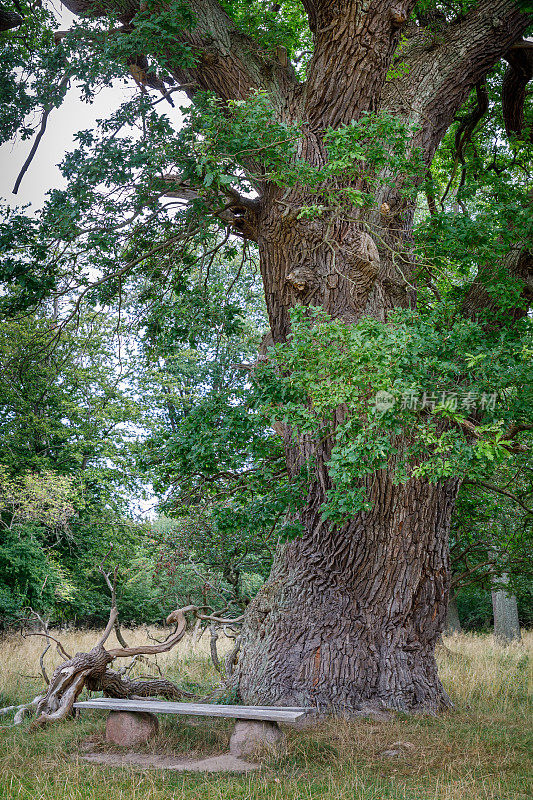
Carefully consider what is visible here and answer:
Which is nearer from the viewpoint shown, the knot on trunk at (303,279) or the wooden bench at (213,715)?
the wooden bench at (213,715)

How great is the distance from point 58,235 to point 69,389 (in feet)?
46.0

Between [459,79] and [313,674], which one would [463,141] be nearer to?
[459,79]

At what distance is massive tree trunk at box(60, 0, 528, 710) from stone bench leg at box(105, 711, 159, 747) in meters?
1.30

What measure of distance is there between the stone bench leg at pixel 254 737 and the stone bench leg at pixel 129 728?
892mm

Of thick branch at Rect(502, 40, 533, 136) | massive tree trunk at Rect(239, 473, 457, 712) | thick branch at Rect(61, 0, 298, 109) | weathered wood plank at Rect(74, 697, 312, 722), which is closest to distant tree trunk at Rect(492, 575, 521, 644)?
massive tree trunk at Rect(239, 473, 457, 712)

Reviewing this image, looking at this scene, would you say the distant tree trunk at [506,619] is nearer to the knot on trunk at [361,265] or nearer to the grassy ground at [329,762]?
the grassy ground at [329,762]

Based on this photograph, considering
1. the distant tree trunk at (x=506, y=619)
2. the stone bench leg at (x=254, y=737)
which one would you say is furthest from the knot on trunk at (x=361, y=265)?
the distant tree trunk at (x=506, y=619)

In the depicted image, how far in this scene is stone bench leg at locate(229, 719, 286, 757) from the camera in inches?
228

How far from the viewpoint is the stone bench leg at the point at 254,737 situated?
578cm

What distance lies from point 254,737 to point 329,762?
0.67m

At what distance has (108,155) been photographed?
6.57 metres

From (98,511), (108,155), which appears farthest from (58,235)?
(98,511)

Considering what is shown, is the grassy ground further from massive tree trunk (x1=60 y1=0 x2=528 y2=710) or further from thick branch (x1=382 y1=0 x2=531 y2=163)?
thick branch (x1=382 y1=0 x2=531 y2=163)

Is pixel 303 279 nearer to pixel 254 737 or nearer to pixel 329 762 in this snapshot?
pixel 254 737
